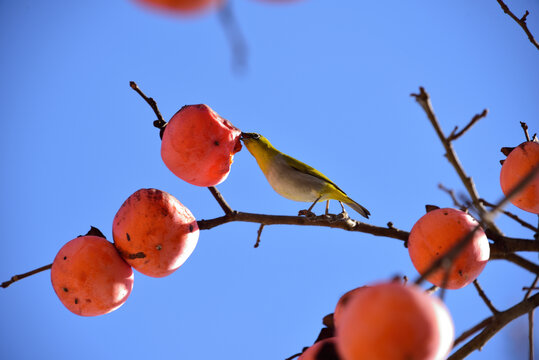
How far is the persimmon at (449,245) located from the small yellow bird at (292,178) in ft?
3.33

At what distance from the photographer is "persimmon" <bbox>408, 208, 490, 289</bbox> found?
202cm

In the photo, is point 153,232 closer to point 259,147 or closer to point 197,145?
point 197,145

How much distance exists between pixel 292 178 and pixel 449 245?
1.39 metres

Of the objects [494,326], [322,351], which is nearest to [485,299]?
[494,326]

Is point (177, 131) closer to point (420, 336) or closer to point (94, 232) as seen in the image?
point (94, 232)

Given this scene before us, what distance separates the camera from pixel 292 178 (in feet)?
10.8

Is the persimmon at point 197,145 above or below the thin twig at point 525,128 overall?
above

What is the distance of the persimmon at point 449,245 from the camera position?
2.02 metres

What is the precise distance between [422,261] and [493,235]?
45cm

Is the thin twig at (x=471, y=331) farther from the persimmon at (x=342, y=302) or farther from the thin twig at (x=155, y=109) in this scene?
the thin twig at (x=155, y=109)

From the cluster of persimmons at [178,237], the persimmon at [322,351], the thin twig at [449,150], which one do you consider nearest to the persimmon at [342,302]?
the cluster of persimmons at [178,237]

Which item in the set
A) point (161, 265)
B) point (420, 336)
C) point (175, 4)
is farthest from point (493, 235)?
point (175, 4)

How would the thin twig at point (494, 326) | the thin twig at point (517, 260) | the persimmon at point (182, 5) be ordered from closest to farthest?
the persimmon at point (182, 5), the thin twig at point (494, 326), the thin twig at point (517, 260)

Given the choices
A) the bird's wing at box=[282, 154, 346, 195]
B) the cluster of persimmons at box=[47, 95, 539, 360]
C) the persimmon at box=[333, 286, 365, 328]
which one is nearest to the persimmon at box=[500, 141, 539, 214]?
the cluster of persimmons at box=[47, 95, 539, 360]
